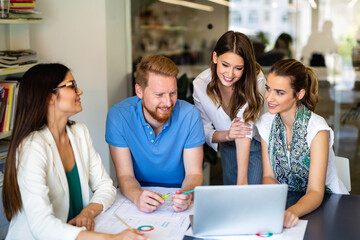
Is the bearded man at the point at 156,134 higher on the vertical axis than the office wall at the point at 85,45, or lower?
lower

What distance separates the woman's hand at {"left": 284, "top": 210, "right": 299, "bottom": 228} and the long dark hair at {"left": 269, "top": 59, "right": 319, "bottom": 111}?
695mm

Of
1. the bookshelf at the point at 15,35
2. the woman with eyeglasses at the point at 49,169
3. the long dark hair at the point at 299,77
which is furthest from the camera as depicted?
the bookshelf at the point at 15,35

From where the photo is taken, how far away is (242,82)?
2523 mm

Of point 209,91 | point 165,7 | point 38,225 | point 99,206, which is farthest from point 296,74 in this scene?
point 165,7

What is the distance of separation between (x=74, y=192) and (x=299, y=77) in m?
1.17

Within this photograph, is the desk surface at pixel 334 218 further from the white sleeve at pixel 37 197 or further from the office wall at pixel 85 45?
the office wall at pixel 85 45

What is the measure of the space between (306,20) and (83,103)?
2114mm

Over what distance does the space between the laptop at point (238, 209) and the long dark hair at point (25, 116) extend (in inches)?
26.3

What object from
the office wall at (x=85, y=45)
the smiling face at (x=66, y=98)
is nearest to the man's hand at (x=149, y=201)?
the smiling face at (x=66, y=98)

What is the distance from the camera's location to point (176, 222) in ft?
5.67

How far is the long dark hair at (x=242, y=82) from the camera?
242 cm

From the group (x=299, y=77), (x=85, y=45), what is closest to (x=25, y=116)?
(x=299, y=77)

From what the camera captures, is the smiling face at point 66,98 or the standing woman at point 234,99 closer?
the smiling face at point 66,98

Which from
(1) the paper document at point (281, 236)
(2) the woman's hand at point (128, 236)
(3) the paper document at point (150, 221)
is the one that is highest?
(2) the woman's hand at point (128, 236)
